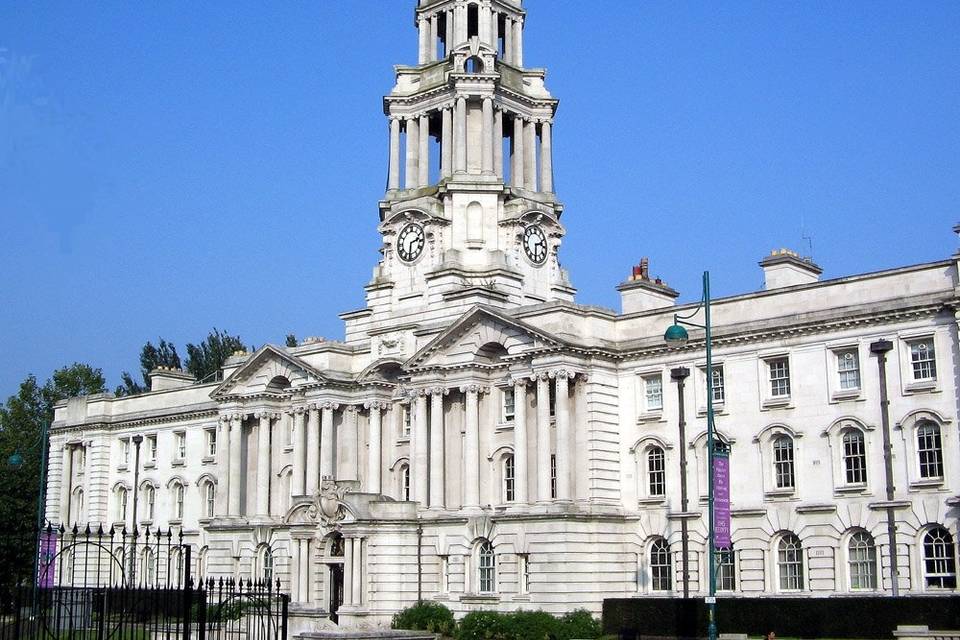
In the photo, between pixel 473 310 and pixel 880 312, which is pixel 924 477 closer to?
pixel 880 312

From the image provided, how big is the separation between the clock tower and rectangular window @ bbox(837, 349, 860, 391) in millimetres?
19147

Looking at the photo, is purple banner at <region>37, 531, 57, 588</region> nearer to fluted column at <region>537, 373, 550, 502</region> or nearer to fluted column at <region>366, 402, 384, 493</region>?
fluted column at <region>366, 402, 384, 493</region>

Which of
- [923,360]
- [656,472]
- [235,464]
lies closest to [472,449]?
[656,472]

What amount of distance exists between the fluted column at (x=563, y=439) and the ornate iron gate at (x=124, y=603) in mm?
12641

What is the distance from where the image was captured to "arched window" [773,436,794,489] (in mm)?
49375

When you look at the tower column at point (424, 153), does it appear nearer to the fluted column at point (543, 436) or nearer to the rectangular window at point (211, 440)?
the fluted column at point (543, 436)

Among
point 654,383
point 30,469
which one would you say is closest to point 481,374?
point 654,383

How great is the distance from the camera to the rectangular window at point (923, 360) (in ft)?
151

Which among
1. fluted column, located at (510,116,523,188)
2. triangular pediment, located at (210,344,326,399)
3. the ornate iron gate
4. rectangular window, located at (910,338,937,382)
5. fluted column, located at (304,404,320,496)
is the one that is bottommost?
the ornate iron gate

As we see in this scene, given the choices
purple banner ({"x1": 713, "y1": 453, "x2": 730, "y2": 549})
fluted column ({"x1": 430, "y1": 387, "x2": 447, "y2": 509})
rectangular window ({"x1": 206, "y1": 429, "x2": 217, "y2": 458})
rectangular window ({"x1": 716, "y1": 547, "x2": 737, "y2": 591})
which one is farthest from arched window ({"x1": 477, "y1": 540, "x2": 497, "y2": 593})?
rectangular window ({"x1": 206, "y1": 429, "x2": 217, "y2": 458})

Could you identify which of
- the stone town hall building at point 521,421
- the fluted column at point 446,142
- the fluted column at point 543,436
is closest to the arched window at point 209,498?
the stone town hall building at point 521,421

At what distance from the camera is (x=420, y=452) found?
192 feet

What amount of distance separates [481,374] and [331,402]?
9770mm

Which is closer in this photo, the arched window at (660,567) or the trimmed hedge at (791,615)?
the trimmed hedge at (791,615)
